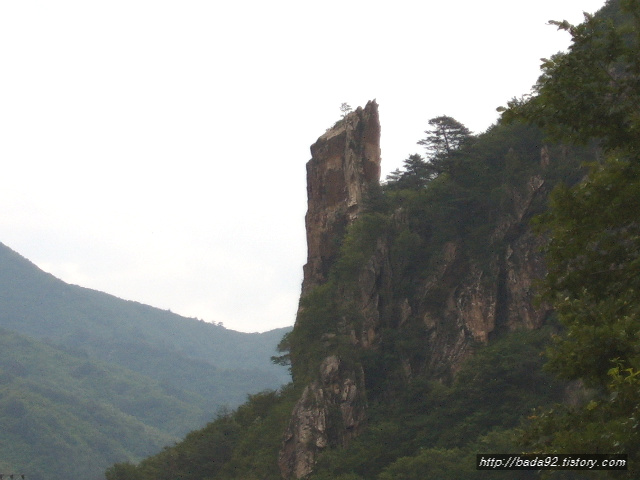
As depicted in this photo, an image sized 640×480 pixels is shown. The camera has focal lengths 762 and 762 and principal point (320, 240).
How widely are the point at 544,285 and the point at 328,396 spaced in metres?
31.9

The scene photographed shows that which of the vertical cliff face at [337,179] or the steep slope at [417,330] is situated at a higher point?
the vertical cliff face at [337,179]

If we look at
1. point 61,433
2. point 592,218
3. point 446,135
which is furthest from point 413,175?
point 61,433

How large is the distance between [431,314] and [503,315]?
193 inches

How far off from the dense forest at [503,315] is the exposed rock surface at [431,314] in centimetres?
30

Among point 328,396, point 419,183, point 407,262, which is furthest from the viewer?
point 419,183

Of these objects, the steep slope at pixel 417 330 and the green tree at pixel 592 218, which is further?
the steep slope at pixel 417 330

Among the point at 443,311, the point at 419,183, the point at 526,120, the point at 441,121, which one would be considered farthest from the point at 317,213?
the point at 526,120

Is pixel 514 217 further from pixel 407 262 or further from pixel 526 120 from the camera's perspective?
pixel 526 120

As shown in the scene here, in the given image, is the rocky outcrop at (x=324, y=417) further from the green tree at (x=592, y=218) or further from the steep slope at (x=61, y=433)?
the steep slope at (x=61, y=433)

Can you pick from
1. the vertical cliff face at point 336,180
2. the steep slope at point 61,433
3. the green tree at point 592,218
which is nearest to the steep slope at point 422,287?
the vertical cliff face at point 336,180

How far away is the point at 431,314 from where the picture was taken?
47.1m

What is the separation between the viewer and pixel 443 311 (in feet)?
153

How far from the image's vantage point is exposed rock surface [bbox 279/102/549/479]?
43156 millimetres

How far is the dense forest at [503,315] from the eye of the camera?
12.4 metres
